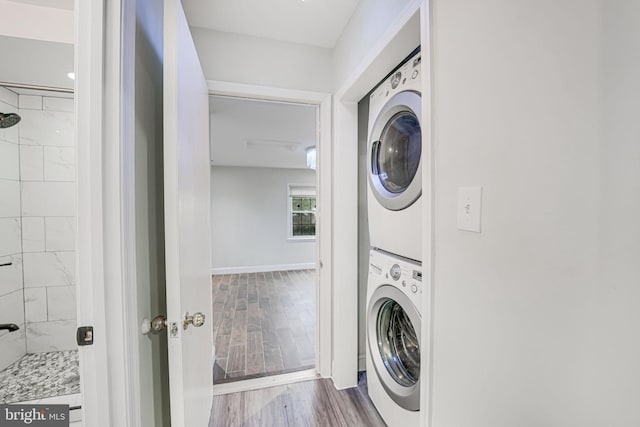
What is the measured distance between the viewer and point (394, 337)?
1524 millimetres

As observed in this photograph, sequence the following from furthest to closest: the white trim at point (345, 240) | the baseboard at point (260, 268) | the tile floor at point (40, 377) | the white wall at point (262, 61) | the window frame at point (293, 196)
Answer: the window frame at point (293, 196), the baseboard at point (260, 268), the white trim at point (345, 240), the white wall at point (262, 61), the tile floor at point (40, 377)

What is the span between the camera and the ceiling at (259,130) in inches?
96.8

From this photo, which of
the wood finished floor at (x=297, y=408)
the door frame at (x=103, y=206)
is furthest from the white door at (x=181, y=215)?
the wood finished floor at (x=297, y=408)

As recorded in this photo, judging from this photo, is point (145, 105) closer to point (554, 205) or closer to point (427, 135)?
point (427, 135)

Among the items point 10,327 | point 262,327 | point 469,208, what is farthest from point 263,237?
point 469,208

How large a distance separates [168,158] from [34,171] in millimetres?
883

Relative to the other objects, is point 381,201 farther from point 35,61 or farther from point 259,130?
point 259,130

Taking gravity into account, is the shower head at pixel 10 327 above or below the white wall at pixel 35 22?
below

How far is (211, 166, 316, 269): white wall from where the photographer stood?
574cm

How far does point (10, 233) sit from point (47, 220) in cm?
15

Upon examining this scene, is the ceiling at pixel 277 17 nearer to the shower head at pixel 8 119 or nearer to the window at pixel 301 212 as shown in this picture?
the shower head at pixel 8 119

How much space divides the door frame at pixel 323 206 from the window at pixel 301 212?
4302 millimetres

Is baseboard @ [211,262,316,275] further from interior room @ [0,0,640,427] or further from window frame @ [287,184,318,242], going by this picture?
interior room @ [0,0,640,427]

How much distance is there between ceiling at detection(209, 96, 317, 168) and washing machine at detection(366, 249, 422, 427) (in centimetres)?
143
